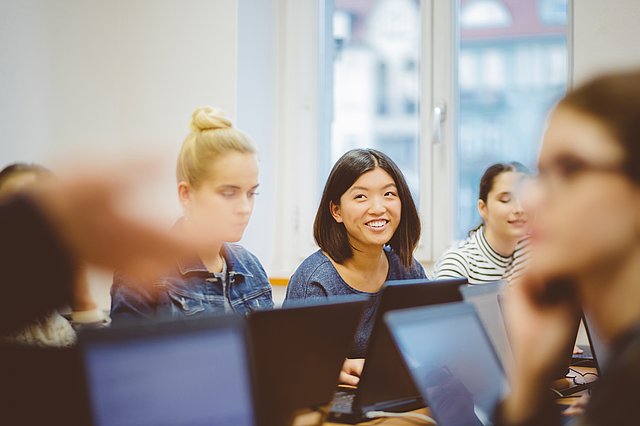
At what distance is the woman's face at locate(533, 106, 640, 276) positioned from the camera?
23.5 inches

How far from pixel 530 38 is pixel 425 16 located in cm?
53

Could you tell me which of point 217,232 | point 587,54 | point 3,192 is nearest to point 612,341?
point 217,232

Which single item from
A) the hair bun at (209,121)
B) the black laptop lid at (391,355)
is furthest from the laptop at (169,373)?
the hair bun at (209,121)

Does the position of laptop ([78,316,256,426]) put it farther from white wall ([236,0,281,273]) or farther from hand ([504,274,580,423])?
white wall ([236,0,281,273])

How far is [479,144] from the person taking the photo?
3523 millimetres

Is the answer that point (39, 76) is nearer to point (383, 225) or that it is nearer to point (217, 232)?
point (383, 225)

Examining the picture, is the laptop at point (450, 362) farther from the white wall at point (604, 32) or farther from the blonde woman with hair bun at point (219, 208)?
the white wall at point (604, 32)

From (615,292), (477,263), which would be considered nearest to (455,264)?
(477,263)

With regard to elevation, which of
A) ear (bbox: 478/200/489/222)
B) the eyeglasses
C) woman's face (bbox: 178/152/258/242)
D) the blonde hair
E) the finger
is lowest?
the finger

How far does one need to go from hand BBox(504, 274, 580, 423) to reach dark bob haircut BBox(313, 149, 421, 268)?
1677 millimetres

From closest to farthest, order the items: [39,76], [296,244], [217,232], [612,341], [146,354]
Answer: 1. [612,341]
2. [217,232]
3. [146,354]
4. [39,76]
5. [296,244]

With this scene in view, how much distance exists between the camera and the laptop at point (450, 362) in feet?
4.18

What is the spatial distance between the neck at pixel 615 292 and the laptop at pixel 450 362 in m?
0.65

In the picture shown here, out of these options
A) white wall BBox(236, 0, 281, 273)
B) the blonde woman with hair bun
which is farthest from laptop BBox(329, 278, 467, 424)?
white wall BBox(236, 0, 281, 273)
